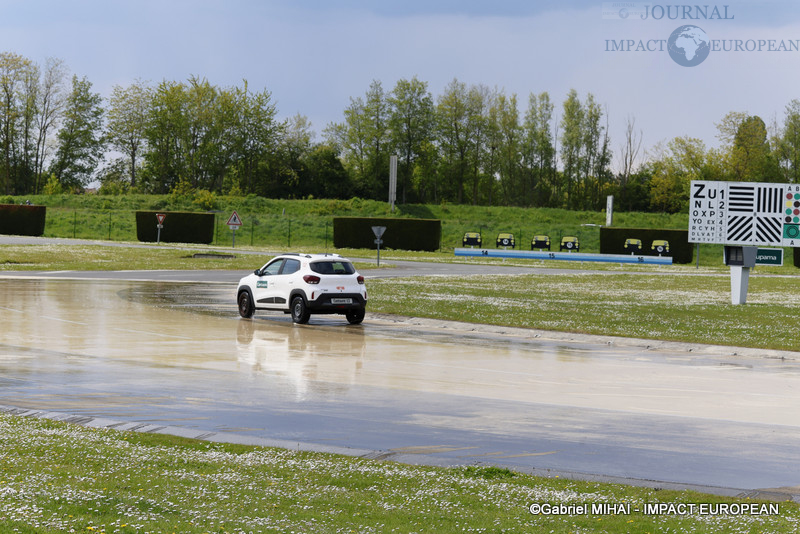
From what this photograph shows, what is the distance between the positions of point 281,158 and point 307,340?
8721 centimetres

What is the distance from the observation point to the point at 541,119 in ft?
364

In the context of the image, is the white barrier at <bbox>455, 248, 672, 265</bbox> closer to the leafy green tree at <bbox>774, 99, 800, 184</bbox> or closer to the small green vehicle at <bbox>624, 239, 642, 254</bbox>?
the small green vehicle at <bbox>624, 239, 642, 254</bbox>

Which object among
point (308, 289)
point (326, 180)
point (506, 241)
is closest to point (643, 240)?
point (506, 241)

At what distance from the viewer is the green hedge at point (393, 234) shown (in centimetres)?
6794

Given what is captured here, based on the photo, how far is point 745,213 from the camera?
2995 centimetres

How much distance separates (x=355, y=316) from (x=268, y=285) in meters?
2.38

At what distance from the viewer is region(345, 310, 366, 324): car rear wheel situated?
22625mm

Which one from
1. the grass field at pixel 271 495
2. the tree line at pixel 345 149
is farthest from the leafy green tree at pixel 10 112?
the grass field at pixel 271 495

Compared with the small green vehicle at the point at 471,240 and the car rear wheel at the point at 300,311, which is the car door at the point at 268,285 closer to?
the car rear wheel at the point at 300,311

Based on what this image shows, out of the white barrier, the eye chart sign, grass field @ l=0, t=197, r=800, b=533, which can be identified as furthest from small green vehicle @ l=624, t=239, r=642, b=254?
grass field @ l=0, t=197, r=800, b=533

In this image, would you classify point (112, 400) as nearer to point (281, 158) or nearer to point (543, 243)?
point (543, 243)

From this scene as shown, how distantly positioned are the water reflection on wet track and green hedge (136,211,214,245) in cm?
4929

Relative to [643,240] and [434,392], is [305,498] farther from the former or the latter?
[643,240]

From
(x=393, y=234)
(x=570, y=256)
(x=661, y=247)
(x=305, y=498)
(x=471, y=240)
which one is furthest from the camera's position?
(x=471, y=240)
